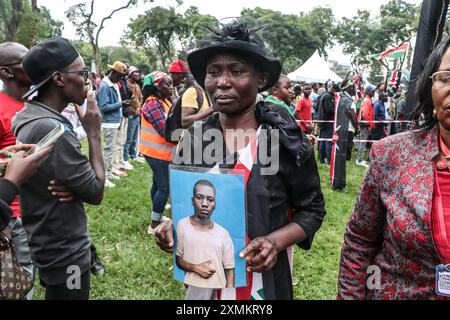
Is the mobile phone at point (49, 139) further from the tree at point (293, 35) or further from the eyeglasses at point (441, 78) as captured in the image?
the tree at point (293, 35)

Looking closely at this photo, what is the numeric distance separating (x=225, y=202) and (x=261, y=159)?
0.28 m

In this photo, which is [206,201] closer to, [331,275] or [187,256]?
[187,256]

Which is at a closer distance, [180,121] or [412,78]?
[412,78]

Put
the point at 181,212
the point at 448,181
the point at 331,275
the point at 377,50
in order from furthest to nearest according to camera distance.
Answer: the point at 377,50 < the point at 331,275 < the point at 181,212 < the point at 448,181

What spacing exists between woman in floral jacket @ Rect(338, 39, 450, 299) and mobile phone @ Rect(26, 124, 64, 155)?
4.41ft

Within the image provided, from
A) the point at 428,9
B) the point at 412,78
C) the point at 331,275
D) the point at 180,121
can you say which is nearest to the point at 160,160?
the point at 180,121

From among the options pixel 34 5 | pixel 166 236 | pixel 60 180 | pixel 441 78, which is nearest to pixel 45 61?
pixel 60 180

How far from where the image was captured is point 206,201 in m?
1.32

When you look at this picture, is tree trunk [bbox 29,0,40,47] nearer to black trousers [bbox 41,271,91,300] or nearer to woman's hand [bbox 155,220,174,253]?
black trousers [bbox 41,271,91,300]

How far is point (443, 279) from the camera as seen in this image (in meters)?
1.22

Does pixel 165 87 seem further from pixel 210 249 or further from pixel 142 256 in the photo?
pixel 210 249

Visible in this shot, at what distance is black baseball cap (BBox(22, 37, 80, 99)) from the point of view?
200cm

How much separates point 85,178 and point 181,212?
80cm
